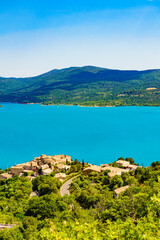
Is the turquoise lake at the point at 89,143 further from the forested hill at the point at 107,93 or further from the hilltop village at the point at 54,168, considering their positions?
the forested hill at the point at 107,93

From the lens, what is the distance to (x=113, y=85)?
163750 mm

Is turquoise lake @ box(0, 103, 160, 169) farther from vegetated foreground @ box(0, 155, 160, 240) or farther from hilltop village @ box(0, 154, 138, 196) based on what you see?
vegetated foreground @ box(0, 155, 160, 240)

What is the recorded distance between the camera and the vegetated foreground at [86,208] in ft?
18.7

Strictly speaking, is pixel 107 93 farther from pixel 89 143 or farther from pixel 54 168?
pixel 54 168

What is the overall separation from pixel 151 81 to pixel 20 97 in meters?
102

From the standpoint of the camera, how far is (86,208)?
16.1 meters

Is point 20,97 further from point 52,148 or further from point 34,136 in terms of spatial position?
point 52,148

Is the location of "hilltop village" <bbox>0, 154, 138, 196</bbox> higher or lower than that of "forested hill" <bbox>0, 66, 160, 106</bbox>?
lower

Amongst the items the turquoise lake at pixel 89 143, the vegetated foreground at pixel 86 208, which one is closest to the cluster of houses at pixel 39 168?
the vegetated foreground at pixel 86 208

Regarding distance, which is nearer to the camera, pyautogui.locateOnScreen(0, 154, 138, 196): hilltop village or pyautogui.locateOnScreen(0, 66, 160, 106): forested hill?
pyautogui.locateOnScreen(0, 154, 138, 196): hilltop village

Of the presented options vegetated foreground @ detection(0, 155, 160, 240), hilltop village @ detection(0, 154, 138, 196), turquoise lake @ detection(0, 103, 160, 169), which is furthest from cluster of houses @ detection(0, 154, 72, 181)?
turquoise lake @ detection(0, 103, 160, 169)

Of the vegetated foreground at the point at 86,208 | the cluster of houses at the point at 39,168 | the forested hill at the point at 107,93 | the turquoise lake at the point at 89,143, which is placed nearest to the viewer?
the vegetated foreground at the point at 86,208

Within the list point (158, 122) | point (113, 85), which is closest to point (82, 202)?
point (158, 122)

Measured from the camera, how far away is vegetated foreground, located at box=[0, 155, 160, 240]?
570 cm
